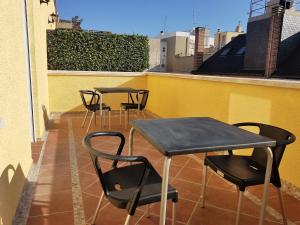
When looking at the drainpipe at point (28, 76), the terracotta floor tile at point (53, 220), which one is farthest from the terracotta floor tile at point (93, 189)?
the drainpipe at point (28, 76)

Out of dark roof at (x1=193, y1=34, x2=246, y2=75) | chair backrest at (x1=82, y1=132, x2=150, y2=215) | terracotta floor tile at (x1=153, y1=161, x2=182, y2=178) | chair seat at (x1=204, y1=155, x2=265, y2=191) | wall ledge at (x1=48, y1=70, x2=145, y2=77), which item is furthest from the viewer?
dark roof at (x1=193, y1=34, x2=246, y2=75)

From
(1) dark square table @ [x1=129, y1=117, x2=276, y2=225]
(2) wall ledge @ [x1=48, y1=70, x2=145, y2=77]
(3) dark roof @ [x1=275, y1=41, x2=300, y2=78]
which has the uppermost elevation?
(3) dark roof @ [x1=275, y1=41, x2=300, y2=78]

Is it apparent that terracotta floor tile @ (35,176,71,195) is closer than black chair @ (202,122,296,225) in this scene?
No

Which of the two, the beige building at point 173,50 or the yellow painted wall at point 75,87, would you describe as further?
the beige building at point 173,50

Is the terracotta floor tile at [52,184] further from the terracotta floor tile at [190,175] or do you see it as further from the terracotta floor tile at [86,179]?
the terracotta floor tile at [190,175]

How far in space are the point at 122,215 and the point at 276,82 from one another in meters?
1.98

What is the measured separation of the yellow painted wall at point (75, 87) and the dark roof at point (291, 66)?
5.49 m

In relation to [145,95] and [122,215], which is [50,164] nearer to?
[122,215]

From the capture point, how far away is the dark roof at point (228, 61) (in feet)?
39.9

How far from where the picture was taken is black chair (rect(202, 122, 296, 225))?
5.82ft

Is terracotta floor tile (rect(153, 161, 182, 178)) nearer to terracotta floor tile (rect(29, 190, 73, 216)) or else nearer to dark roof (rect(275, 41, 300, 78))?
terracotta floor tile (rect(29, 190, 73, 216))

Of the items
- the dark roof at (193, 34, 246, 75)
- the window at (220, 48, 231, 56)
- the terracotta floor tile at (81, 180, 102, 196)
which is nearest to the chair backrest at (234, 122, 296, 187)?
the terracotta floor tile at (81, 180, 102, 196)

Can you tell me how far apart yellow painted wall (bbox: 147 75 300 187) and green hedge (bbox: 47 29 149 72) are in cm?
296

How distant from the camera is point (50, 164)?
316 cm
